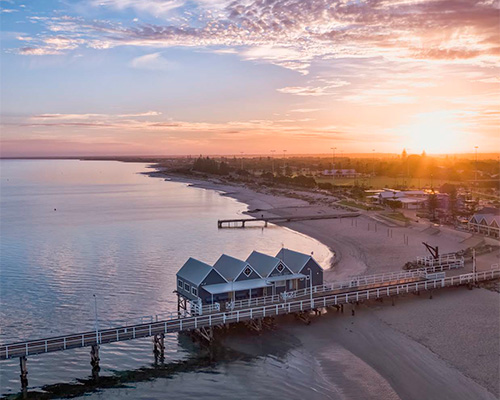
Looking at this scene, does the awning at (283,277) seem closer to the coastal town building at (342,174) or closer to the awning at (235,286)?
the awning at (235,286)

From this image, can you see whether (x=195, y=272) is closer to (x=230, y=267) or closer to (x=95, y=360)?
(x=230, y=267)

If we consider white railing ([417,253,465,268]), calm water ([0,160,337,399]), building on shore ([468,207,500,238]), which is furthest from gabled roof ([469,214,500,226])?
calm water ([0,160,337,399])

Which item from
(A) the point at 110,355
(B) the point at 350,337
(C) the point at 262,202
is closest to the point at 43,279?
(A) the point at 110,355

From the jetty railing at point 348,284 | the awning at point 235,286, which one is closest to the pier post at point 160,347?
the awning at point 235,286

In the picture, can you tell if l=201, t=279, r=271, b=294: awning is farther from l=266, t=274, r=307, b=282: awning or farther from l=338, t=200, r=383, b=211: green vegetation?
l=338, t=200, r=383, b=211: green vegetation

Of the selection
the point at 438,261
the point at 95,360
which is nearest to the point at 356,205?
the point at 438,261

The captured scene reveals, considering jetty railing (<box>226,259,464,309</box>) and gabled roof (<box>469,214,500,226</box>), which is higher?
gabled roof (<box>469,214,500,226</box>)
